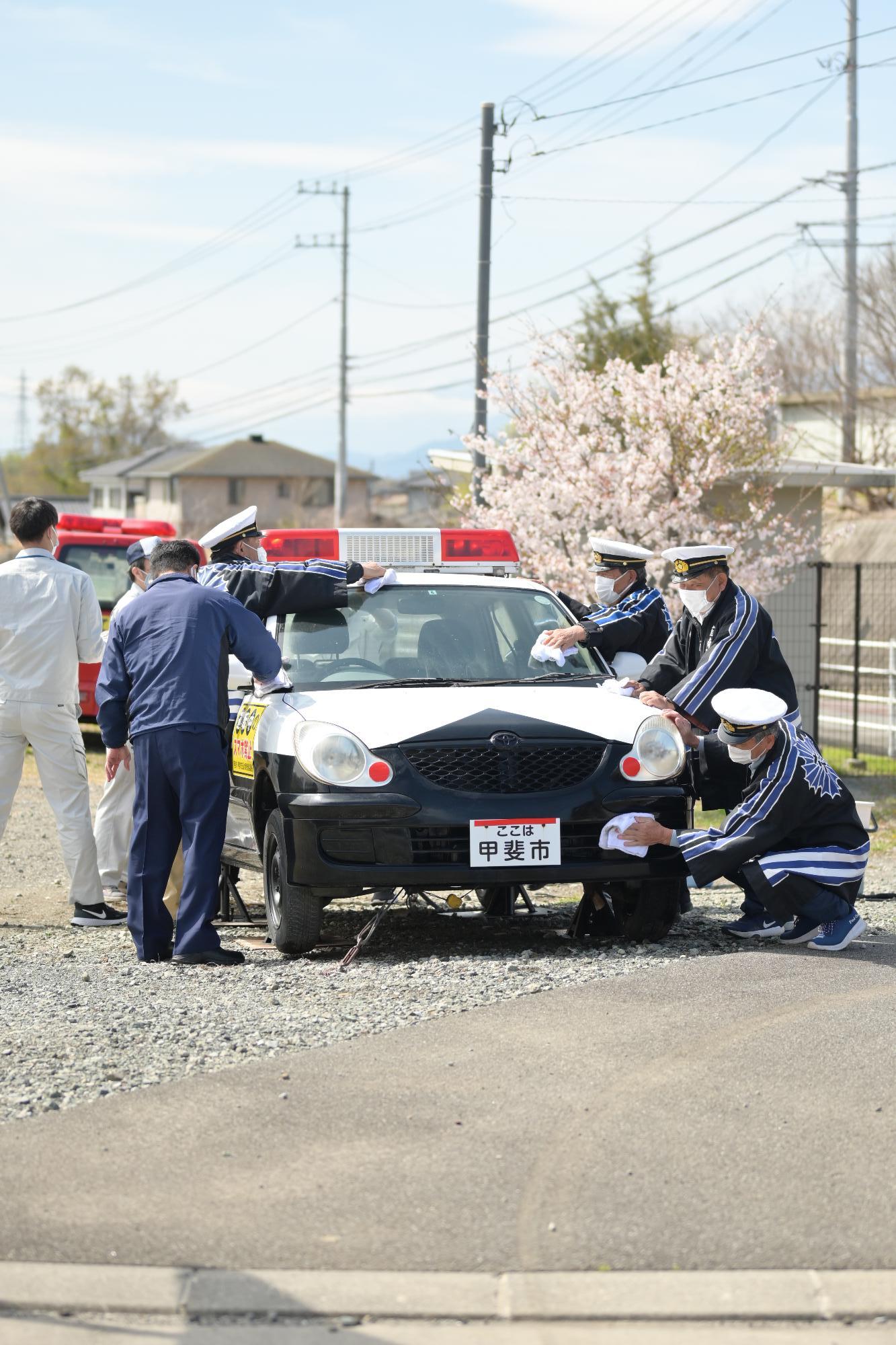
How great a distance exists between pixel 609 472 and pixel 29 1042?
13549mm

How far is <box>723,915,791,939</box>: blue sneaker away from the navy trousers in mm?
2365

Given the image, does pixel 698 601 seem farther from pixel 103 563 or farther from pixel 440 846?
pixel 103 563

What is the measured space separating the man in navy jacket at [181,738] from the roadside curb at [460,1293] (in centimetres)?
335

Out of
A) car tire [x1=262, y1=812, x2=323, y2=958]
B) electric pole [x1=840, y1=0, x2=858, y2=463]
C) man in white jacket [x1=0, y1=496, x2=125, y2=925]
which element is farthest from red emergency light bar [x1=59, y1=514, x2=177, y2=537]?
electric pole [x1=840, y1=0, x2=858, y2=463]

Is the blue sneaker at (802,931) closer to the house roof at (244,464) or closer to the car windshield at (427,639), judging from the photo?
the car windshield at (427,639)

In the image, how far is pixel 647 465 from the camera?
17.9m

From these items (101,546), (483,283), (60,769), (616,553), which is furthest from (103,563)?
(616,553)

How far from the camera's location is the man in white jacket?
830 centimetres

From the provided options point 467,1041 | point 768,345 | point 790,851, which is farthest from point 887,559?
point 467,1041

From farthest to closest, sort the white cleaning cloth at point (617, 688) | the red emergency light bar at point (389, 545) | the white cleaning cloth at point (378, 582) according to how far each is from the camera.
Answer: the red emergency light bar at point (389, 545), the white cleaning cloth at point (378, 582), the white cleaning cloth at point (617, 688)

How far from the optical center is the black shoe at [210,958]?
7.13 meters

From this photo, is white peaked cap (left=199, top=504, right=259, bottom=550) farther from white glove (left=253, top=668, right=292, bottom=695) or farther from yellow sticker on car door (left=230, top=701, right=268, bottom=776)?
white glove (left=253, top=668, right=292, bottom=695)

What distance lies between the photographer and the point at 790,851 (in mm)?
7281

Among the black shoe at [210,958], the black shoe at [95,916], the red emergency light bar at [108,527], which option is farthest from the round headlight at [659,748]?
the red emergency light bar at [108,527]
